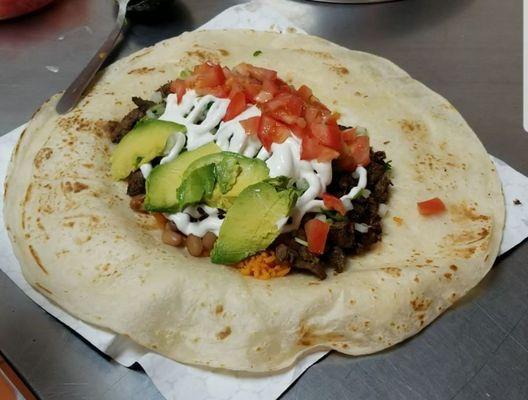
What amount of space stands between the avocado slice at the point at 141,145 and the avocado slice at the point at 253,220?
0.50 metres

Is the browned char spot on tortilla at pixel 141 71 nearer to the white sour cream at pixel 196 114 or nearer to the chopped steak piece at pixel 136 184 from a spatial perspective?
the white sour cream at pixel 196 114

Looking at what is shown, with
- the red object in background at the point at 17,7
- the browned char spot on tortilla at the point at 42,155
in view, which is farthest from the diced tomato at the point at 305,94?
the red object in background at the point at 17,7

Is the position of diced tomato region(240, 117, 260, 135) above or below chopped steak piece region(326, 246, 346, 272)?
above

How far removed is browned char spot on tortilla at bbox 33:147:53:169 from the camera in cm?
253

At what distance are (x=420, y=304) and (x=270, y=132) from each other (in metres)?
0.90

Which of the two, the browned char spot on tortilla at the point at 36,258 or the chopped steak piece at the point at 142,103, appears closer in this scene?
the browned char spot on tortilla at the point at 36,258

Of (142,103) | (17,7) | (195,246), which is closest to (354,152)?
(195,246)

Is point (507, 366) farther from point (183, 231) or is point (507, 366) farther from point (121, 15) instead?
point (121, 15)

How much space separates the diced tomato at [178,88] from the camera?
2.64m

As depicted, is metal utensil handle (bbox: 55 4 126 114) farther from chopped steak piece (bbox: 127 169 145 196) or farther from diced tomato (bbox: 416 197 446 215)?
diced tomato (bbox: 416 197 446 215)

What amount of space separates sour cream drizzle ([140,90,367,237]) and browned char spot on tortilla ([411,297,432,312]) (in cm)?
46

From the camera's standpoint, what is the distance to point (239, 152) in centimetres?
233

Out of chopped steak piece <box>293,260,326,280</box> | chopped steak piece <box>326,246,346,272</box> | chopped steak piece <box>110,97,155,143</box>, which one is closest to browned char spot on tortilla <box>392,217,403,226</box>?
chopped steak piece <box>326,246,346,272</box>

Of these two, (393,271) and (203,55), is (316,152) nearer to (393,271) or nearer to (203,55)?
(393,271)
